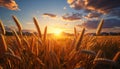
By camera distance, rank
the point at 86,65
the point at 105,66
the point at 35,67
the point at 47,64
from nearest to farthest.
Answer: the point at 35,67
the point at 47,64
the point at 86,65
the point at 105,66

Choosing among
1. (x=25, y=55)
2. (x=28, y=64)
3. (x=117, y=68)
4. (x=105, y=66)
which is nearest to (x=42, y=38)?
(x=25, y=55)

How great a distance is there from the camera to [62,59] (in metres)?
2.62

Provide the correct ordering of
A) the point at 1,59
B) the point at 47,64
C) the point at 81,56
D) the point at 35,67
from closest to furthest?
the point at 35,67
the point at 47,64
the point at 81,56
the point at 1,59

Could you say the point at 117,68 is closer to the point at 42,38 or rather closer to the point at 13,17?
the point at 42,38

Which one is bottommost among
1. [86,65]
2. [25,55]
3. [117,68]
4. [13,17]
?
[117,68]

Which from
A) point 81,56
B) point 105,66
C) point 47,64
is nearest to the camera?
point 47,64

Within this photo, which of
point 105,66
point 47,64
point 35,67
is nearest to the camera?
point 35,67

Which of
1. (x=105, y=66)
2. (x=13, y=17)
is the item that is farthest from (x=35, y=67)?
(x=105, y=66)

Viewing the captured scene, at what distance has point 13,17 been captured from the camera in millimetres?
2434

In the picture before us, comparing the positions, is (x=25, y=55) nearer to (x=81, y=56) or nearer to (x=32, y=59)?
(x=32, y=59)

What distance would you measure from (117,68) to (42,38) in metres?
1.26

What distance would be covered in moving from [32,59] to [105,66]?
118 centimetres

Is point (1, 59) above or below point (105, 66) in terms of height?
above

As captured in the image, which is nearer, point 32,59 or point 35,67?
point 35,67
